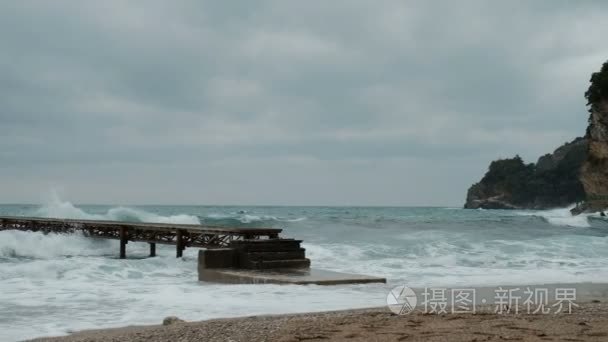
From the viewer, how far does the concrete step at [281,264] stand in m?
15.2

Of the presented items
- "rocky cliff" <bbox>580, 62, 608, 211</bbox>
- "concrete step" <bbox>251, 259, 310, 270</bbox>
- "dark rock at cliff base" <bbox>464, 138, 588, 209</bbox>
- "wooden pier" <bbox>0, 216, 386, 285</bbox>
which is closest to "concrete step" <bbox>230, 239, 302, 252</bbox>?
"wooden pier" <bbox>0, 216, 386, 285</bbox>

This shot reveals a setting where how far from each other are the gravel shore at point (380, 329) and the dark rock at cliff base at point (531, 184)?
432 ft

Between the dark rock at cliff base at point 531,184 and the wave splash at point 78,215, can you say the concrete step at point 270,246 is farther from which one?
the dark rock at cliff base at point 531,184

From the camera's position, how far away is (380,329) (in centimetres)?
687

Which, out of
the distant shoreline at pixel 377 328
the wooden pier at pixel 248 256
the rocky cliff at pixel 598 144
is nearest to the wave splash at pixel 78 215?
the wooden pier at pixel 248 256

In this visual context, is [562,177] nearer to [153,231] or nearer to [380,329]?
[153,231]

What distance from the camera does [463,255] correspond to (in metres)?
22.6

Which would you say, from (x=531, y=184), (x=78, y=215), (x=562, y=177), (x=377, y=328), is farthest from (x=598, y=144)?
(x=531, y=184)

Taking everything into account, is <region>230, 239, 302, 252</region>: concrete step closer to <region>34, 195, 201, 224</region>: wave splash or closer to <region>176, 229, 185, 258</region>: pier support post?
<region>176, 229, 185, 258</region>: pier support post

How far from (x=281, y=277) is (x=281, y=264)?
2111 mm

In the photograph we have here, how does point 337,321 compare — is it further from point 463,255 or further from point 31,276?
point 463,255

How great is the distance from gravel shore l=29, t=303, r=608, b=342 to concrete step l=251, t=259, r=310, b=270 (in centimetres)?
672

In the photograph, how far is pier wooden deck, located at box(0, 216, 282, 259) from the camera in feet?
59.2

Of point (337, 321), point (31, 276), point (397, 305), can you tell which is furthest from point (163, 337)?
point (31, 276)
